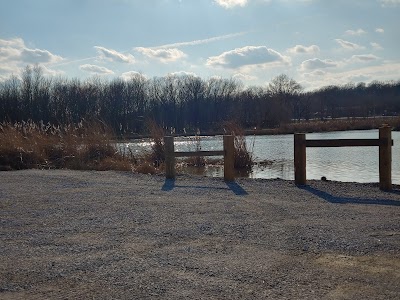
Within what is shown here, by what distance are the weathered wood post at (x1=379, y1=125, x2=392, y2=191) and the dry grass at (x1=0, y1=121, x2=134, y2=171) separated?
24.7ft

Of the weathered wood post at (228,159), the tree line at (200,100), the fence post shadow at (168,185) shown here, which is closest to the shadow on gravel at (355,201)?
the weathered wood post at (228,159)

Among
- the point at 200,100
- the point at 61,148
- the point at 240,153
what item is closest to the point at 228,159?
the point at 240,153

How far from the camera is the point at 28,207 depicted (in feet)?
24.6

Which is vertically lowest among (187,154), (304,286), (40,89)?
(304,286)

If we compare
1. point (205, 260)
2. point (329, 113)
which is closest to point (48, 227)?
point (205, 260)

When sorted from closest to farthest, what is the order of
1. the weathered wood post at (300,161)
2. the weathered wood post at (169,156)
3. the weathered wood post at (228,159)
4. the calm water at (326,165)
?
the weathered wood post at (300,161) → the weathered wood post at (228,159) → the weathered wood post at (169,156) → the calm water at (326,165)

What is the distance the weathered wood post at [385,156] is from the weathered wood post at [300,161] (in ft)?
5.03

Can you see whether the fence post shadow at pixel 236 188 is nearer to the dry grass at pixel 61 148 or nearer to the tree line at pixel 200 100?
the dry grass at pixel 61 148

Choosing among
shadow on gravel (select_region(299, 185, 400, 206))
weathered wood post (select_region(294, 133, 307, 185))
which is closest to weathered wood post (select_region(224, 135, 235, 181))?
weathered wood post (select_region(294, 133, 307, 185))

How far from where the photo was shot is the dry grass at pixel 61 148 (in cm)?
1476

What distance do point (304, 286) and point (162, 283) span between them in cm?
114

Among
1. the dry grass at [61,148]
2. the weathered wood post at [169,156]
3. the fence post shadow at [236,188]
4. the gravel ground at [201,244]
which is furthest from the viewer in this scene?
the dry grass at [61,148]

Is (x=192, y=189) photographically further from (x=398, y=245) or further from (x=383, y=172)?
(x=398, y=245)

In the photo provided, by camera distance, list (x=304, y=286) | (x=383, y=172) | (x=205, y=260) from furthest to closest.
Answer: (x=383, y=172), (x=205, y=260), (x=304, y=286)
